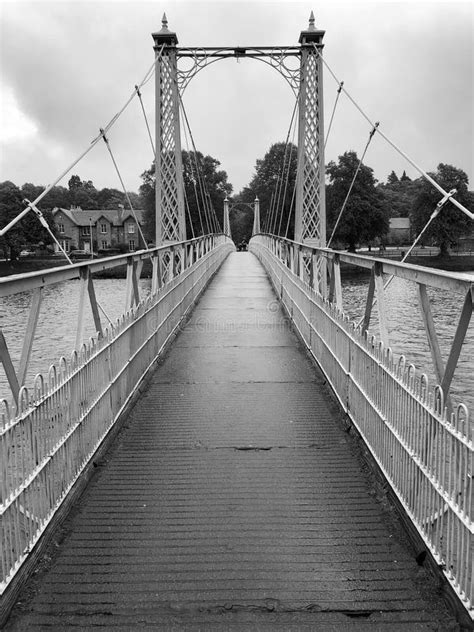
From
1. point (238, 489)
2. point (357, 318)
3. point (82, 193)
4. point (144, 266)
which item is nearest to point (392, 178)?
point (82, 193)

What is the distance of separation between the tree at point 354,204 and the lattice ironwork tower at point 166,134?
47823 millimetres

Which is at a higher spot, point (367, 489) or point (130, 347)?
point (130, 347)

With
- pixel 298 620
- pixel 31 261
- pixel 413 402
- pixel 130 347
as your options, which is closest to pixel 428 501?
pixel 413 402

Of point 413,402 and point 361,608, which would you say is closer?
point 361,608

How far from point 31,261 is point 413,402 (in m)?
60.0

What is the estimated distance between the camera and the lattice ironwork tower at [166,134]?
1565 cm

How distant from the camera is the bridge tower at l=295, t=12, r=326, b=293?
1595cm

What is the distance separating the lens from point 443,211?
Answer: 2382 inches

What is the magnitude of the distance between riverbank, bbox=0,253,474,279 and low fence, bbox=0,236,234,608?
45.6m

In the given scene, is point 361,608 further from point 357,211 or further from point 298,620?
point 357,211

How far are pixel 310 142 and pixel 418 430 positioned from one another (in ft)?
45.2

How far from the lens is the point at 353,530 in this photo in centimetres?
378

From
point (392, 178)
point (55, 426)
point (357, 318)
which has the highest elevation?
point (392, 178)

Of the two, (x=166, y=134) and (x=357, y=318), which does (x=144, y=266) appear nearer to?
(x=357, y=318)
